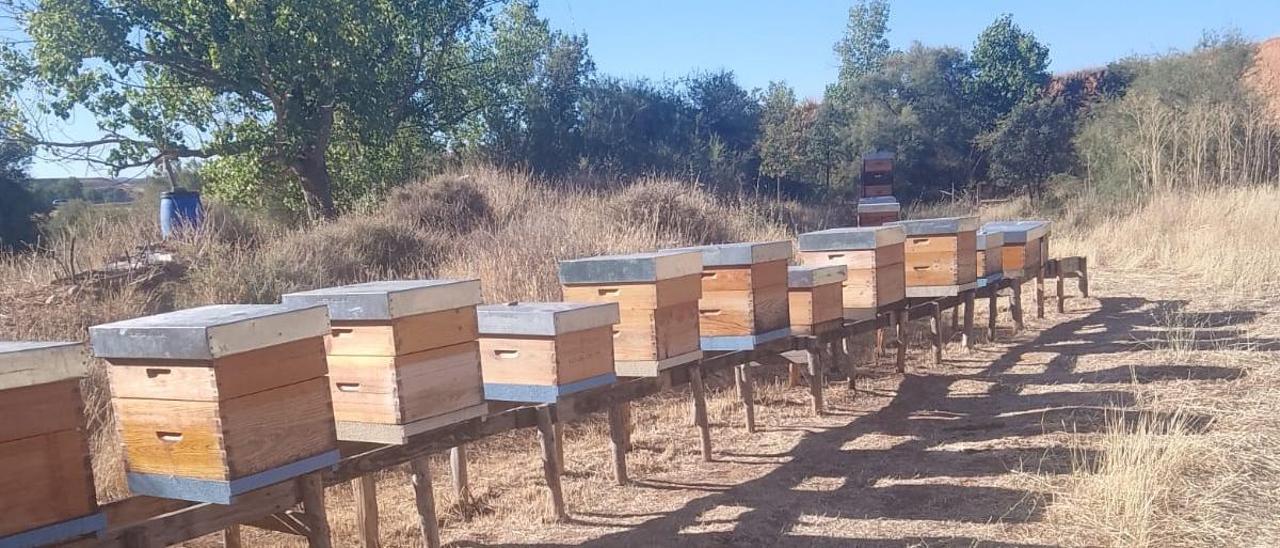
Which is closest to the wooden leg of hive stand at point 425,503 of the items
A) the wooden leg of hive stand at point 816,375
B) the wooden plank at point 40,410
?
the wooden plank at point 40,410

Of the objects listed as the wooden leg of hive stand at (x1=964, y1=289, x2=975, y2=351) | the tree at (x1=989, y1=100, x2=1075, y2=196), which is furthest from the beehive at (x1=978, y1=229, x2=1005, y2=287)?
the tree at (x1=989, y1=100, x2=1075, y2=196)

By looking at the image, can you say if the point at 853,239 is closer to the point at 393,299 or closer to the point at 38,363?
the point at 393,299

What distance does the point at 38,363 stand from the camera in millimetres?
2863

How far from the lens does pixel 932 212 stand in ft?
74.1

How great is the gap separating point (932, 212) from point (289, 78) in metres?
15.1

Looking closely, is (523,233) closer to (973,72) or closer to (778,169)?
(778,169)

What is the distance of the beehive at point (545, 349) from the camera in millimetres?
4570

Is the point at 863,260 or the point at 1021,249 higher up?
the point at 863,260

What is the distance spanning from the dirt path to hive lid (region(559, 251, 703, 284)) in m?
1.38

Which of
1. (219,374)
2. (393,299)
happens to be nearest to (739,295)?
(393,299)

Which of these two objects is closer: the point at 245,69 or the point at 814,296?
the point at 814,296

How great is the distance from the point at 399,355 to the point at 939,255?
5683 mm

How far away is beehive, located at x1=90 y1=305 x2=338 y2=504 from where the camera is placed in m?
3.15

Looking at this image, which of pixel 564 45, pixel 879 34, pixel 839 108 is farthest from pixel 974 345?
pixel 879 34
